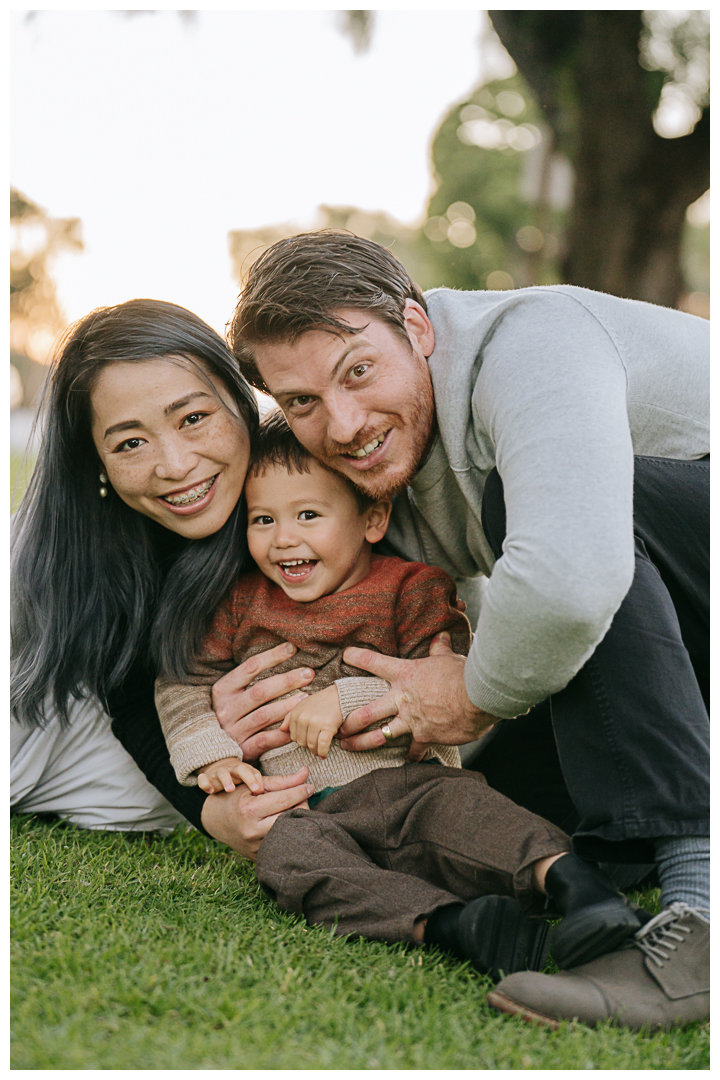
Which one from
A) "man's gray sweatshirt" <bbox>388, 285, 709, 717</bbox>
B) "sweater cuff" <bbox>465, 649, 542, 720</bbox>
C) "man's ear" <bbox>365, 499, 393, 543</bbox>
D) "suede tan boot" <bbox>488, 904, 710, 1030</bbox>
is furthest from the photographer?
"man's ear" <bbox>365, 499, 393, 543</bbox>

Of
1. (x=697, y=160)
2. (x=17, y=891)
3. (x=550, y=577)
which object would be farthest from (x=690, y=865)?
(x=697, y=160)

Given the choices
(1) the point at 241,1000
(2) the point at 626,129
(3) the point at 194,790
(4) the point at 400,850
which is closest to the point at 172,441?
(3) the point at 194,790

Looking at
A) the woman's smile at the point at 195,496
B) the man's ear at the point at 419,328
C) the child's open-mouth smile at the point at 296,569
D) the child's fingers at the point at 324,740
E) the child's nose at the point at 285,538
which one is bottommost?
the child's fingers at the point at 324,740

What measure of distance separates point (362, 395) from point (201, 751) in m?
0.96

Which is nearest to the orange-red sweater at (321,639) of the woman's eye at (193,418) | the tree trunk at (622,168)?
the woman's eye at (193,418)

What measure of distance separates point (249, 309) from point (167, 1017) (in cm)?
160

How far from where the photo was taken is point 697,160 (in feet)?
24.1

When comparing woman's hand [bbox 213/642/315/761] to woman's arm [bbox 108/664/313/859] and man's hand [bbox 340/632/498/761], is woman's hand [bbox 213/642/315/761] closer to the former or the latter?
woman's arm [bbox 108/664/313/859]

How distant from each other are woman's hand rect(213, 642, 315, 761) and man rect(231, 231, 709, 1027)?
Result: 0.18 m

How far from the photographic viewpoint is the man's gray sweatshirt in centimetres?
159

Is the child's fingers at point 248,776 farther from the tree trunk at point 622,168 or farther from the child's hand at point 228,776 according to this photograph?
the tree trunk at point 622,168

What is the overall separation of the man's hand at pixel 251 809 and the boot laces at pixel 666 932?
33.2 inches

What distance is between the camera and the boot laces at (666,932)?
1.53 m

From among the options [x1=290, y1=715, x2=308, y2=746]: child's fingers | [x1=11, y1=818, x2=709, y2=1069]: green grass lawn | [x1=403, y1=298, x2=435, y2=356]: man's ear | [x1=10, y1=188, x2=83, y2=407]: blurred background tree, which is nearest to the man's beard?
[x1=403, y1=298, x2=435, y2=356]: man's ear
